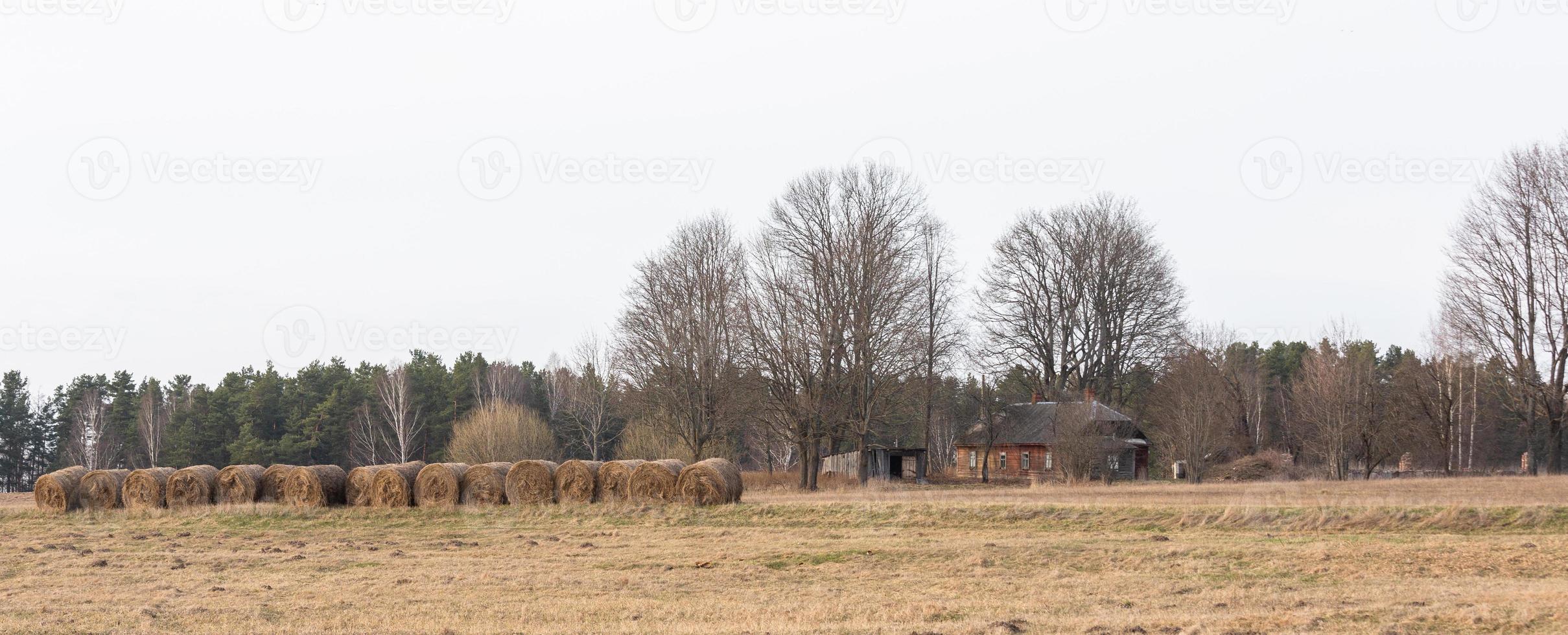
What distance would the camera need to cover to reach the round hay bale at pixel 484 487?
28766 mm

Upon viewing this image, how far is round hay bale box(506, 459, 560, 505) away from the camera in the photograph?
93.6 ft

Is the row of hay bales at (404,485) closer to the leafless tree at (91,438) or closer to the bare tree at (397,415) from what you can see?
the bare tree at (397,415)

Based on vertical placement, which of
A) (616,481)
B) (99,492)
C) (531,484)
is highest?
(616,481)

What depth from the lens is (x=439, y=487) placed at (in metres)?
28.7

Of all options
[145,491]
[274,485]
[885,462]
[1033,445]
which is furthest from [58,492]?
[1033,445]

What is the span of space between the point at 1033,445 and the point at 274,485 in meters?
31.9

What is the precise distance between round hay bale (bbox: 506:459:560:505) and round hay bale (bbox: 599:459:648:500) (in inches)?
48.8

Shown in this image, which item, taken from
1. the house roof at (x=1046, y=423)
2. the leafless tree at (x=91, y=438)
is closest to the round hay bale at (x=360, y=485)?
the house roof at (x=1046, y=423)

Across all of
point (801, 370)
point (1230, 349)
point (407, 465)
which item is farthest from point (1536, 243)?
point (407, 465)

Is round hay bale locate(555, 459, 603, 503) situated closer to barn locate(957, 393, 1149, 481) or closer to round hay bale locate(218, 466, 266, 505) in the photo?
round hay bale locate(218, 466, 266, 505)

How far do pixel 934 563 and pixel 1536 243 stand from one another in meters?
34.6

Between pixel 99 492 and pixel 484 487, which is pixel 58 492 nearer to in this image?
pixel 99 492

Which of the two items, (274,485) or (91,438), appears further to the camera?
(91,438)

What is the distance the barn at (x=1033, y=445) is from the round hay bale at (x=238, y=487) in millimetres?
27479
